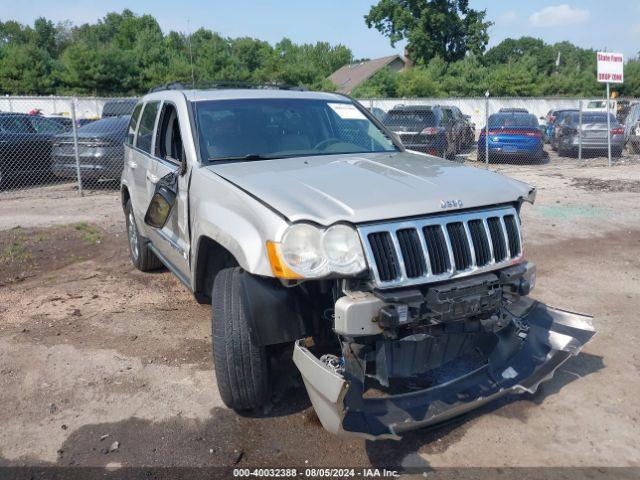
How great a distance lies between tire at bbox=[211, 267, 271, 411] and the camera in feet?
10.9

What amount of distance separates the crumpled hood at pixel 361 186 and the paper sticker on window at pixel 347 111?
2.49ft

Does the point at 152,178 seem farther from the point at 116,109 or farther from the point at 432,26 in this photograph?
the point at 432,26

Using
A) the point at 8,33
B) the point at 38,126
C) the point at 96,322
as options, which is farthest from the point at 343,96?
the point at 8,33

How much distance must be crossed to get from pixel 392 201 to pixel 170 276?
382cm

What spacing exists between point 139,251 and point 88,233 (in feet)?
8.33

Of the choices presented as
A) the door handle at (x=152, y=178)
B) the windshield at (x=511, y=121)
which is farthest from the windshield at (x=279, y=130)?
the windshield at (x=511, y=121)

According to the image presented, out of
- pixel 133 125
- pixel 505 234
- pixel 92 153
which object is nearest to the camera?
pixel 505 234


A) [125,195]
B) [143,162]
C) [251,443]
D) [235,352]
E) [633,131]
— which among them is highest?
[633,131]

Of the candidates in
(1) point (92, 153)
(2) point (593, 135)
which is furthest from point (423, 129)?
(1) point (92, 153)

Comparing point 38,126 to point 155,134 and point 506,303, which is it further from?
point 506,303

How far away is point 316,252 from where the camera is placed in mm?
3012

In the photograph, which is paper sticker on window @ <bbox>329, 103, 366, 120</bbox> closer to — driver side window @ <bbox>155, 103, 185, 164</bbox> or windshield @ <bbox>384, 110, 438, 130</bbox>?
driver side window @ <bbox>155, 103, 185, 164</bbox>

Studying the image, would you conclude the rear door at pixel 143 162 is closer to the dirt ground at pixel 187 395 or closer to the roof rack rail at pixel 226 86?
the roof rack rail at pixel 226 86

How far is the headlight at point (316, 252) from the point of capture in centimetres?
298
